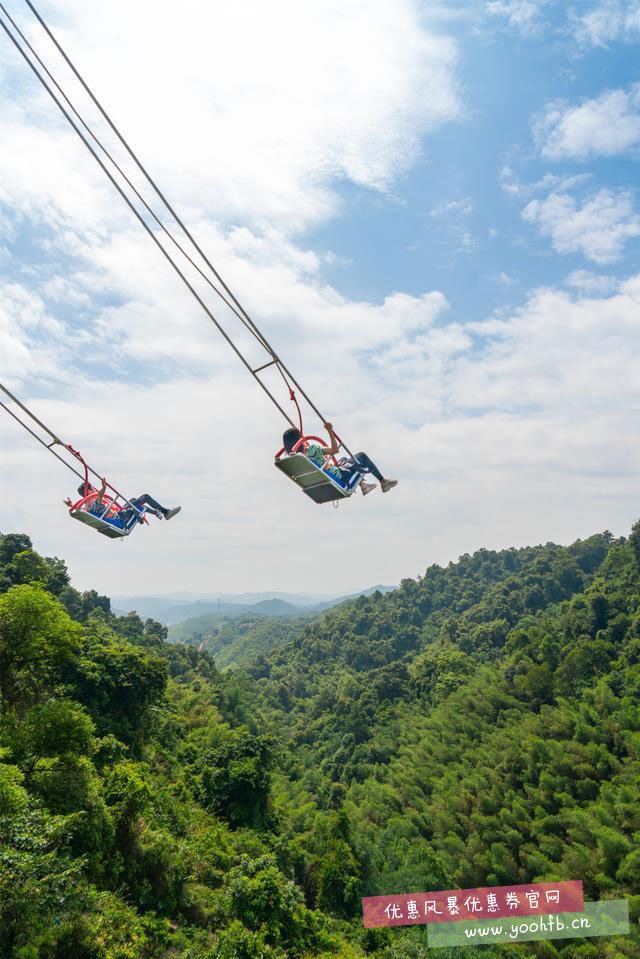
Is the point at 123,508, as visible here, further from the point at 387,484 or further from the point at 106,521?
the point at 387,484

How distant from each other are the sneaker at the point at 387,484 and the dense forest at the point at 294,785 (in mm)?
7601

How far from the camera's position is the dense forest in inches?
426

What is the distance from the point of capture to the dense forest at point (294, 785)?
10.8m

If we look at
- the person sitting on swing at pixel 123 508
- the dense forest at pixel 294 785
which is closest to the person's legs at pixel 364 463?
the person sitting on swing at pixel 123 508

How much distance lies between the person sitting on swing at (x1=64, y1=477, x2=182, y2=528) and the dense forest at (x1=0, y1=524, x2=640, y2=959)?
4.11 meters

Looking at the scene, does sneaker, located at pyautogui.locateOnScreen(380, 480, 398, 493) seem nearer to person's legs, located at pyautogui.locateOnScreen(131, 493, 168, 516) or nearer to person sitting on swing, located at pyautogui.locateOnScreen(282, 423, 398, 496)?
person sitting on swing, located at pyautogui.locateOnScreen(282, 423, 398, 496)

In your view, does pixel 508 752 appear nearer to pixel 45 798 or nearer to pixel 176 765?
pixel 176 765

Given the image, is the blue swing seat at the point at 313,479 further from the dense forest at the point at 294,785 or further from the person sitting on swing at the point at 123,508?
the dense forest at the point at 294,785

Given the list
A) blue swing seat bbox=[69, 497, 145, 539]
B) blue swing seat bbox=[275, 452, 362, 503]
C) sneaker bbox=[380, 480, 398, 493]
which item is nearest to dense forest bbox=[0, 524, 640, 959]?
blue swing seat bbox=[69, 497, 145, 539]

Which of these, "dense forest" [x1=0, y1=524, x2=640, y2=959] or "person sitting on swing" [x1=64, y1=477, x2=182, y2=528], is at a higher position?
"person sitting on swing" [x1=64, y1=477, x2=182, y2=528]

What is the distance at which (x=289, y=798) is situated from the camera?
32.6 m

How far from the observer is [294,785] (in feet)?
116

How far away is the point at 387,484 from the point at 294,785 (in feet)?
113

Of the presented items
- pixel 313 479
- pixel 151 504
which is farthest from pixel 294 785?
pixel 313 479
